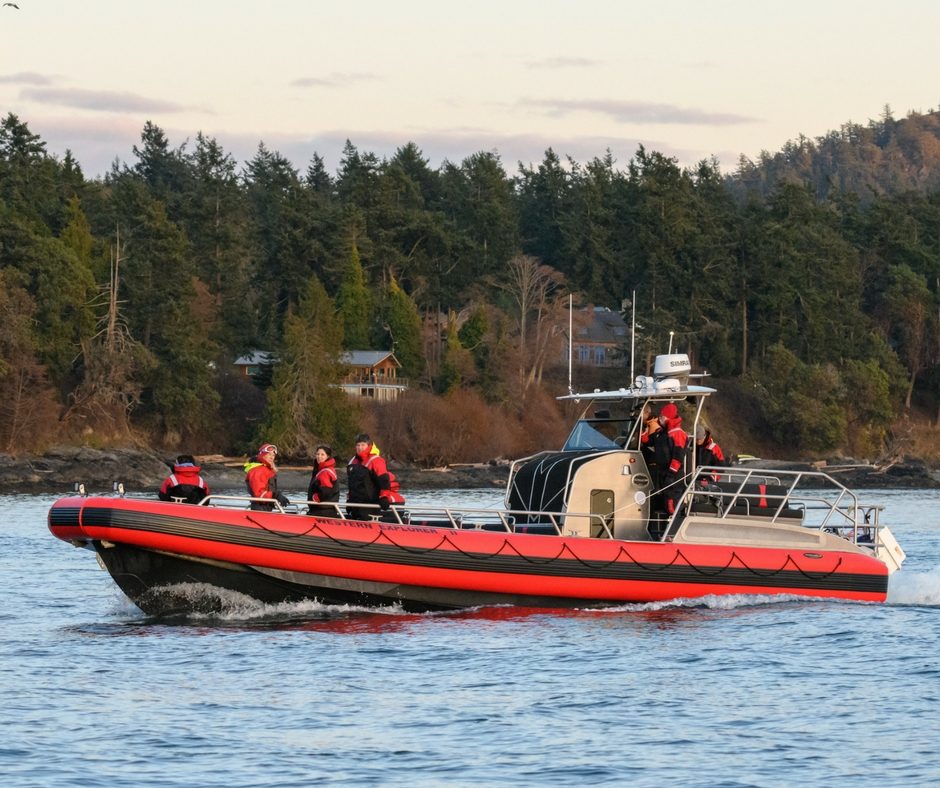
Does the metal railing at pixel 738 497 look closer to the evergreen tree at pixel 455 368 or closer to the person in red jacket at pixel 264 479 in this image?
the person in red jacket at pixel 264 479

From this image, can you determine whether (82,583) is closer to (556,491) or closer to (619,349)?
(556,491)

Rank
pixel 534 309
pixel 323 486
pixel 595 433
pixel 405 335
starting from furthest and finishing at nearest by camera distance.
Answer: pixel 534 309 < pixel 405 335 < pixel 595 433 < pixel 323 486

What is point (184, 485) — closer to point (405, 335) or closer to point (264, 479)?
point (264, 479)

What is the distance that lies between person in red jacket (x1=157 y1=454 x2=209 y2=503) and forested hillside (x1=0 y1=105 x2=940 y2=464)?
49.1 meters

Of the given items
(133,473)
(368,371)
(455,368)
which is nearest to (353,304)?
(368,371)

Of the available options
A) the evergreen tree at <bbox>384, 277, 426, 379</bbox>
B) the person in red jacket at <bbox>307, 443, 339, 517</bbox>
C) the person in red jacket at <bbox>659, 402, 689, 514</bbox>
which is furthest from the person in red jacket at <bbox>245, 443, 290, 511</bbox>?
the evergreen tree at <bbox>384, 277, 426, 379</bbox>

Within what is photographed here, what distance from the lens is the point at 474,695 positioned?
523 inches

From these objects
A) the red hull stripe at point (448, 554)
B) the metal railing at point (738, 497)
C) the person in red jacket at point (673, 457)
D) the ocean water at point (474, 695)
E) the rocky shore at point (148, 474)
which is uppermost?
the person in red jacket at point (673, 457)

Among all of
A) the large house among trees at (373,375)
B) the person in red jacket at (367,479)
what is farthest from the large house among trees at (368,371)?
the person in red jacket at (367,479)

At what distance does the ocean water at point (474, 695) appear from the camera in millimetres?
11031

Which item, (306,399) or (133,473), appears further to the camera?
(306,399)

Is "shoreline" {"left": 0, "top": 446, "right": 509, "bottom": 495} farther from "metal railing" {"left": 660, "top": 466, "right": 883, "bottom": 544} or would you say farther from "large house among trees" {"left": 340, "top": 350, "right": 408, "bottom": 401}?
"metal railing" {"left": 660, "top": 466, "right": 883, "bottom": 544}

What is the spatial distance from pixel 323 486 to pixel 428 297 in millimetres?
67035

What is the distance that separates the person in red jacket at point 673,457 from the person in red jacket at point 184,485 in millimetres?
5069
